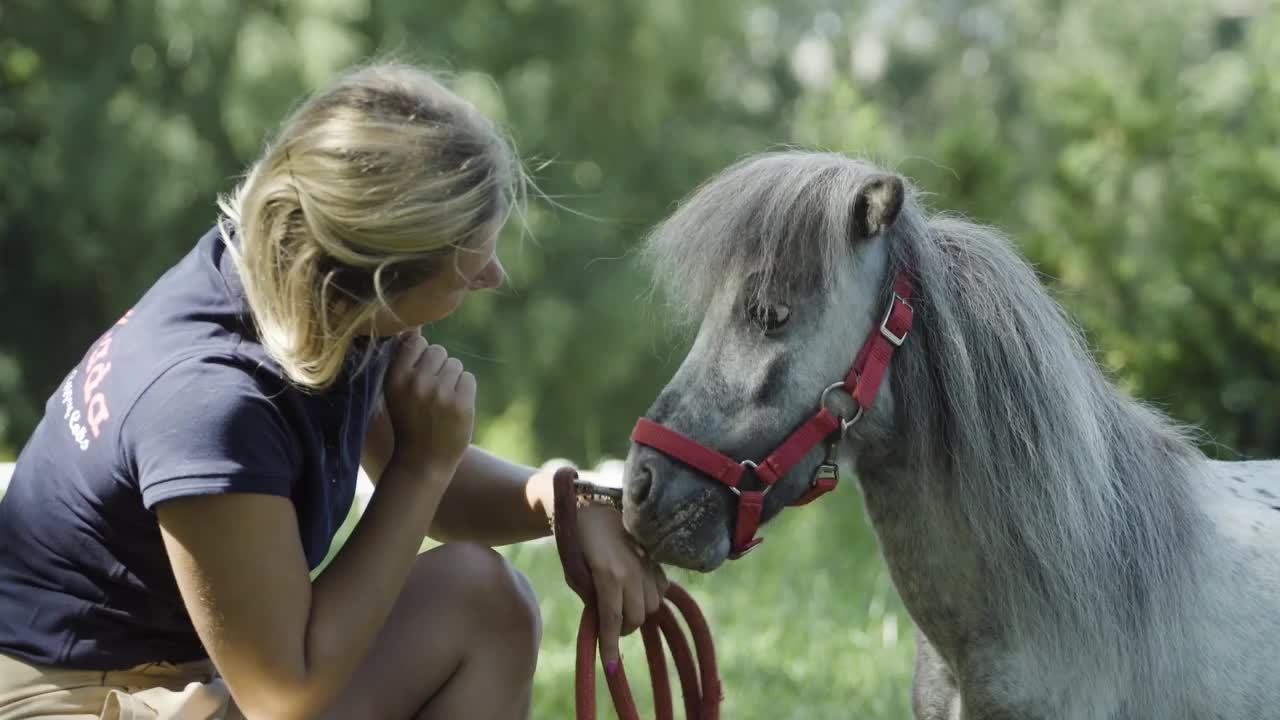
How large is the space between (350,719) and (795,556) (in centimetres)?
349

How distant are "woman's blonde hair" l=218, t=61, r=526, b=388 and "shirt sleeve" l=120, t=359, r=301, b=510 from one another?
0.29 feet

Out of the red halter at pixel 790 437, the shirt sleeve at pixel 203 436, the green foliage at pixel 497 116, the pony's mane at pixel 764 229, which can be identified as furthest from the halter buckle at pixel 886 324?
the green foliage at pixel 497 116

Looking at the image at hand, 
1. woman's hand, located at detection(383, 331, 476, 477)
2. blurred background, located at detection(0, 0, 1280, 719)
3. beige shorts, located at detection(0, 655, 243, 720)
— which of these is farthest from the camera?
blurred background, located at detection(0, 0, 1280, 719)

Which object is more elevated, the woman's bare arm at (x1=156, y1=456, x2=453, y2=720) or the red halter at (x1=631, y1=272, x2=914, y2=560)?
the red halter at (x1=631, y1=272, x2=914, y2=560)

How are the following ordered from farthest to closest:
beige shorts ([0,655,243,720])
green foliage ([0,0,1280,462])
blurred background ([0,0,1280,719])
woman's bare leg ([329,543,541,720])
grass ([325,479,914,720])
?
green foliage ([0,0,1280,462]), blurred background ([0,0,1280,719]), grass ([325,479,914,720]), woman's bare leg ([329,543,541,720]), beige shorts ([0,655,243,720])

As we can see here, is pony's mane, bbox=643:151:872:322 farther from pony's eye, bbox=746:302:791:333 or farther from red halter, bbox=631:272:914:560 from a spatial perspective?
red halter, bbox=631:272:914:560

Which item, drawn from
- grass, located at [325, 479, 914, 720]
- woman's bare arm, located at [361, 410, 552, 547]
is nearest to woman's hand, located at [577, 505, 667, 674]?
woman's bare arm, located at [361, 410, 552, 547]

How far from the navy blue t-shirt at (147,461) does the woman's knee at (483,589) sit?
0.28 m

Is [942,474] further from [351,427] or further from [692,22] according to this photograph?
[692,22]

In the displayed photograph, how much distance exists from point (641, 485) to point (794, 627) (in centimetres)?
277

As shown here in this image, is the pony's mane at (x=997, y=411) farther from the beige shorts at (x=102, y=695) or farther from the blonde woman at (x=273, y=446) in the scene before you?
the beige shorts at (x=102, y=695)

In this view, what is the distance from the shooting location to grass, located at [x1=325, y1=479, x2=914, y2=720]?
4.19 metres

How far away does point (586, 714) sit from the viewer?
7.74 feet

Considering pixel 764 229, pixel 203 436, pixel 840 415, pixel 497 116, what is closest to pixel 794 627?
pixel 840 415
